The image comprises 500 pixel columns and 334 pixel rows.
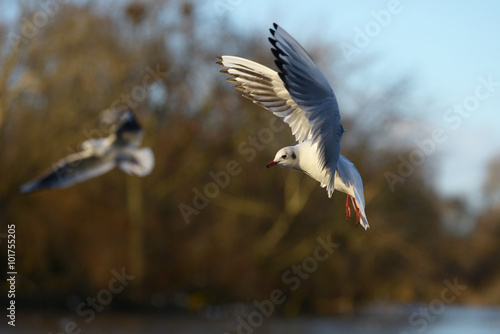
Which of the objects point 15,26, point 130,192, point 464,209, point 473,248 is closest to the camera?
point 15,26

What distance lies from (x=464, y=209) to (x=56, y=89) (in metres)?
12.3

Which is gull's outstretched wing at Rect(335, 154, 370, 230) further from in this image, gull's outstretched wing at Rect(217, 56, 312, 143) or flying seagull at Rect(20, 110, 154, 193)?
flying seagull at Rect(20, 110, 154, 193)

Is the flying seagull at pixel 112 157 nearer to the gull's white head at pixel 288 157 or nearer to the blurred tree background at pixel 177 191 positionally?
the gull's white head at pixel 288 157

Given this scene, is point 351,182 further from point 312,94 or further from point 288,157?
point 312,94

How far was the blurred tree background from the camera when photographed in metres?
15.0

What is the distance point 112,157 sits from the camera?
→ 6832 millimetres

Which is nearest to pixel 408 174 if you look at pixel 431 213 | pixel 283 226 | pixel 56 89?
pixel 431 213

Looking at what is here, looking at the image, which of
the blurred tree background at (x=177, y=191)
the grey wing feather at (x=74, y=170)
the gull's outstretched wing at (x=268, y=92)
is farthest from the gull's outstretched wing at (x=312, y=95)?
the blurred tree background at (x=177, y=191)

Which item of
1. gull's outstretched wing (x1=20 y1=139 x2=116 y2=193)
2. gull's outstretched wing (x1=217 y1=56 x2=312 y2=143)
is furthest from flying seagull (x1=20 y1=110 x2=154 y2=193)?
gull's outstretched wing (x1=217 y1=56 x2=312 y2=143)

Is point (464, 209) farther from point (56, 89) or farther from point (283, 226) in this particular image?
point (56, 89)

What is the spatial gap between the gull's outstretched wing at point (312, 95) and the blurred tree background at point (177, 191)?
11086mm

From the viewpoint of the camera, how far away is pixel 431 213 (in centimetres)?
1848

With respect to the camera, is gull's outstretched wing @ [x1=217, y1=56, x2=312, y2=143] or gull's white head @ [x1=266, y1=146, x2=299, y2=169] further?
gull's outstretched wing @ [x1=217, y1=56, x2=312, y2=143]

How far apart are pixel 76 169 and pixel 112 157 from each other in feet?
1.11
